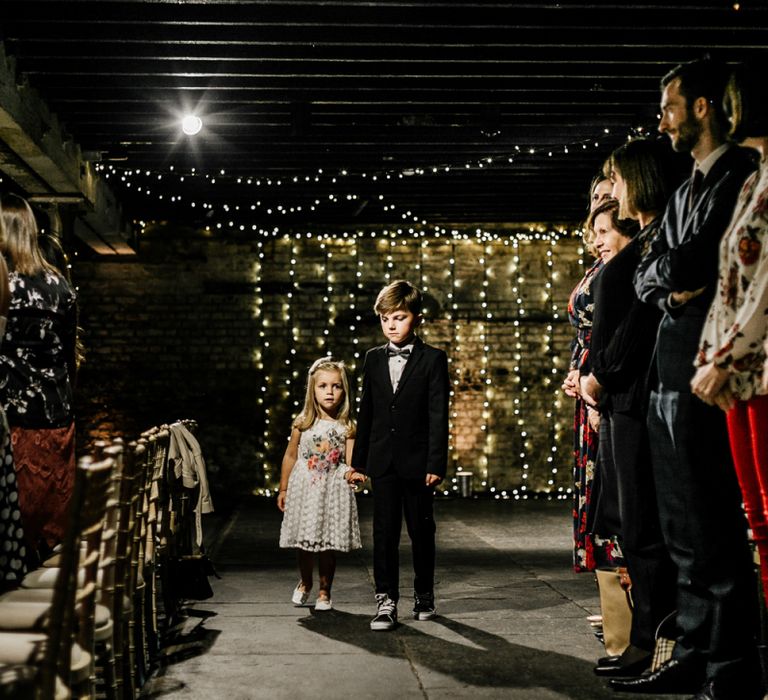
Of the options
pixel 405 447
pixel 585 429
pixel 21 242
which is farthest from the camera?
pixel 405 447

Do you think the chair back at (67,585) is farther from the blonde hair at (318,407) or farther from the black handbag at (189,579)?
the blonde hair at (318,407)

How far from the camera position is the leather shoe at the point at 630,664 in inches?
126

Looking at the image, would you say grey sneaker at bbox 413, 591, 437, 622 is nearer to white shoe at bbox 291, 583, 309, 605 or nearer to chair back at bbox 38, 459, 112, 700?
white shoe at bbox 291, 583, 309, 605

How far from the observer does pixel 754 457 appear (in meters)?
2.43

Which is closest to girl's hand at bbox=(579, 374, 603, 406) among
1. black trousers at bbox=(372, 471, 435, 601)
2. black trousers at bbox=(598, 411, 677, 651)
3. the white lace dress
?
black trousers at bbox=(598, 411, 677, 651)

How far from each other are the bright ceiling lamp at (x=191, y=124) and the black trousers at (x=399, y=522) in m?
3.42

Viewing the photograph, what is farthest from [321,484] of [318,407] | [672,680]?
[672,680]

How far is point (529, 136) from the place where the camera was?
7594 mm

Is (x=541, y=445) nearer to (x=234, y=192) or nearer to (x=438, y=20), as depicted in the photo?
(x=234, y=192)

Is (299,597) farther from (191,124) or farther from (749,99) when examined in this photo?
(191,124)

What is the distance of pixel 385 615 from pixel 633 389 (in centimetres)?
172

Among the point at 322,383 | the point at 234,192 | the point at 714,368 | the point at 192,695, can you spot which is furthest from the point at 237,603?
the point at 234,192

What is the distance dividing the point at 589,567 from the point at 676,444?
1161 millimetres

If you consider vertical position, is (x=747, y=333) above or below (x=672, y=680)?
above
